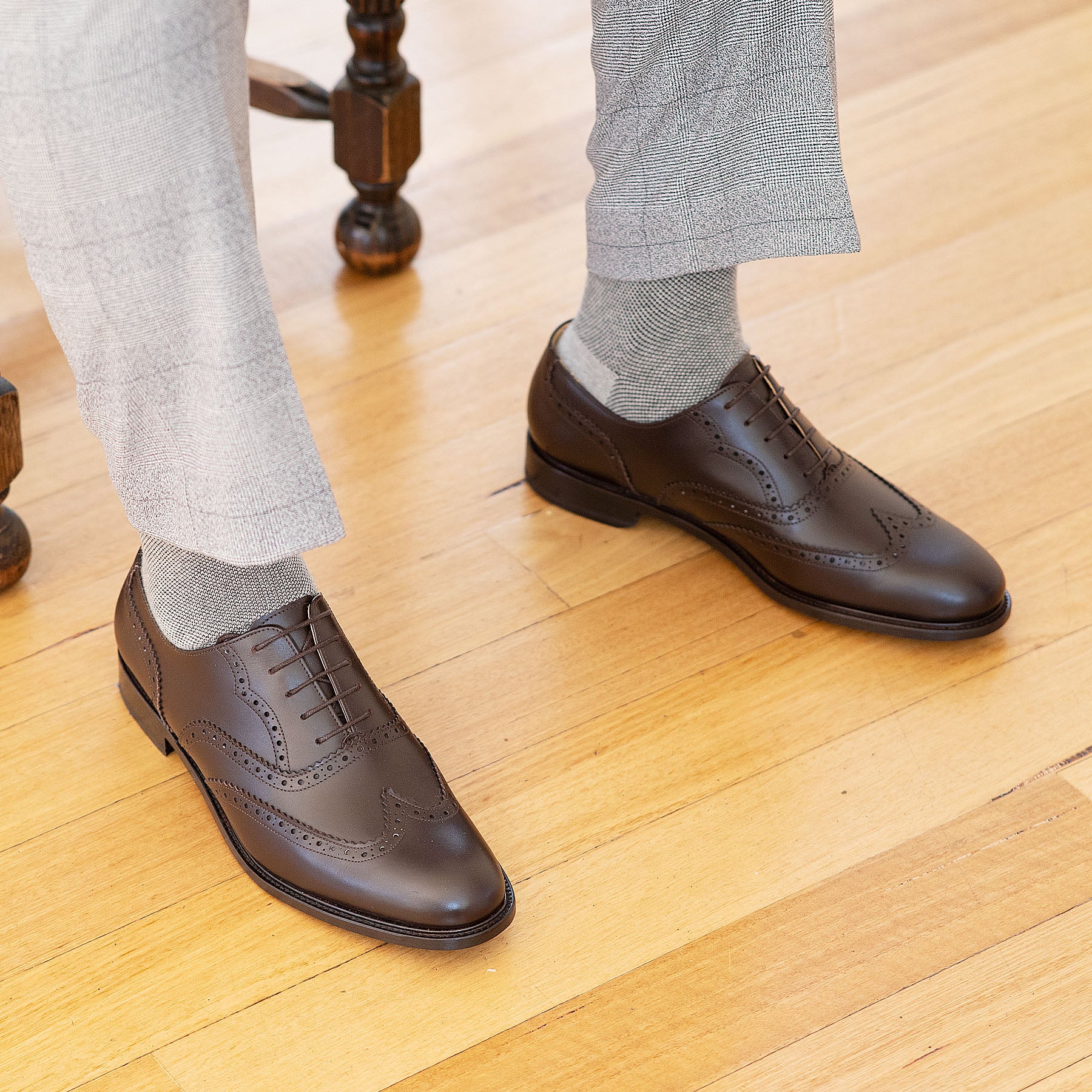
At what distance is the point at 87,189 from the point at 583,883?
0.45 meters

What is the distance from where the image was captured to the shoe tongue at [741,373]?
0.92m

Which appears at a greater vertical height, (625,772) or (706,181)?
(706,181)

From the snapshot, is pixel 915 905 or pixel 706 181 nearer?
pixel 915 905

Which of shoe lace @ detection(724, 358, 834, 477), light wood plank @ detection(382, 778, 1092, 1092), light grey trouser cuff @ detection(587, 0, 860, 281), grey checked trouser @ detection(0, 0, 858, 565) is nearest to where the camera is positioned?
grey checked trouser @ detection(0, 0, 858, 565)

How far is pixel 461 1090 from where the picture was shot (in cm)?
65

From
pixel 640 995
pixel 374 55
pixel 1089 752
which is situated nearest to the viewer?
pixel 640 995

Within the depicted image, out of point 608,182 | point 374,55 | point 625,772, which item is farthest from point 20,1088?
point 374,55

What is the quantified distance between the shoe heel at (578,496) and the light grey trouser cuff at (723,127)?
0.67ft

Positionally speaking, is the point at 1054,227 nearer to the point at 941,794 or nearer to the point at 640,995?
the point at 941,794

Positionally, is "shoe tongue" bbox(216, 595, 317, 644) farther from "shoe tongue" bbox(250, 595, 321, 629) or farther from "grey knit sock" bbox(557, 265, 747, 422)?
"grey knit sock" bbox(557, 265, 747, 422)

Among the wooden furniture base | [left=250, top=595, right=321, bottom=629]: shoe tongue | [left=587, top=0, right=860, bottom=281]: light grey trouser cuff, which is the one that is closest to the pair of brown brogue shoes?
[left=250, top=595, right=321, bottom=629]: shoe tongue

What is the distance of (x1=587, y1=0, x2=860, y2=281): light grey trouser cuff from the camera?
→ 0.80m

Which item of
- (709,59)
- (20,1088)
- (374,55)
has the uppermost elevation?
(709,59)

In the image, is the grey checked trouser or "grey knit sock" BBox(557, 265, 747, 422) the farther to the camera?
"grey knit sock" BBox(557, 265, 747, 422)
